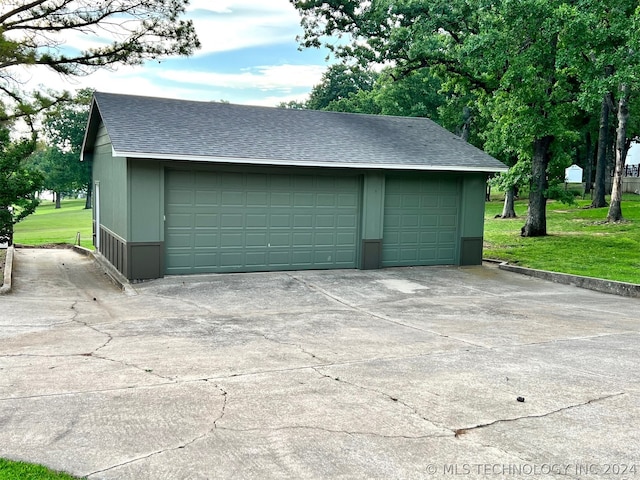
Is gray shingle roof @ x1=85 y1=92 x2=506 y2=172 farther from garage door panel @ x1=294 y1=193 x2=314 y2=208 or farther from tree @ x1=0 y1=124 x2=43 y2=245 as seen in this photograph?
tree @ x1=0 y1=124 x2=43 y2=245

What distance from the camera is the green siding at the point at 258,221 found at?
12500 millimetres

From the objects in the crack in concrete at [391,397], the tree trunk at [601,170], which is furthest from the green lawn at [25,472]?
the tree trunk at [601,170]

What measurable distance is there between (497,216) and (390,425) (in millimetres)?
26566

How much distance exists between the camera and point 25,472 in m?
3.57

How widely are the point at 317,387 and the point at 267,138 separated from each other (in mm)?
9204

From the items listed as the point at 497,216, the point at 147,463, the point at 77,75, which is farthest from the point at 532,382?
the point at 497,216

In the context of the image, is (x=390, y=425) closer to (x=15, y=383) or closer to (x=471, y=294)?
(x=15, y=383)

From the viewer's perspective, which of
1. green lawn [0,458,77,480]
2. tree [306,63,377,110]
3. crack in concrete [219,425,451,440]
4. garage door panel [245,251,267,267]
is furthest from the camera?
tree [306,63,377,110]

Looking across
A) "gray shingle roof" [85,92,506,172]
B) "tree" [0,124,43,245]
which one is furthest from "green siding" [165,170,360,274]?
"tree" [0,124,43,245]

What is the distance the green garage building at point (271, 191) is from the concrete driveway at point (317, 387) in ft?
Answer: 7.87

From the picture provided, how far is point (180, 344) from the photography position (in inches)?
284

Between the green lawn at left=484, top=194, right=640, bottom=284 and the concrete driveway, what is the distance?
425 centimetres

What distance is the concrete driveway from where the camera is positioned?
3.95 m

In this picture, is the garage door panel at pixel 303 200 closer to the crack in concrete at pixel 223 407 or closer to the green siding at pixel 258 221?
the green siding at pixel 258 221
